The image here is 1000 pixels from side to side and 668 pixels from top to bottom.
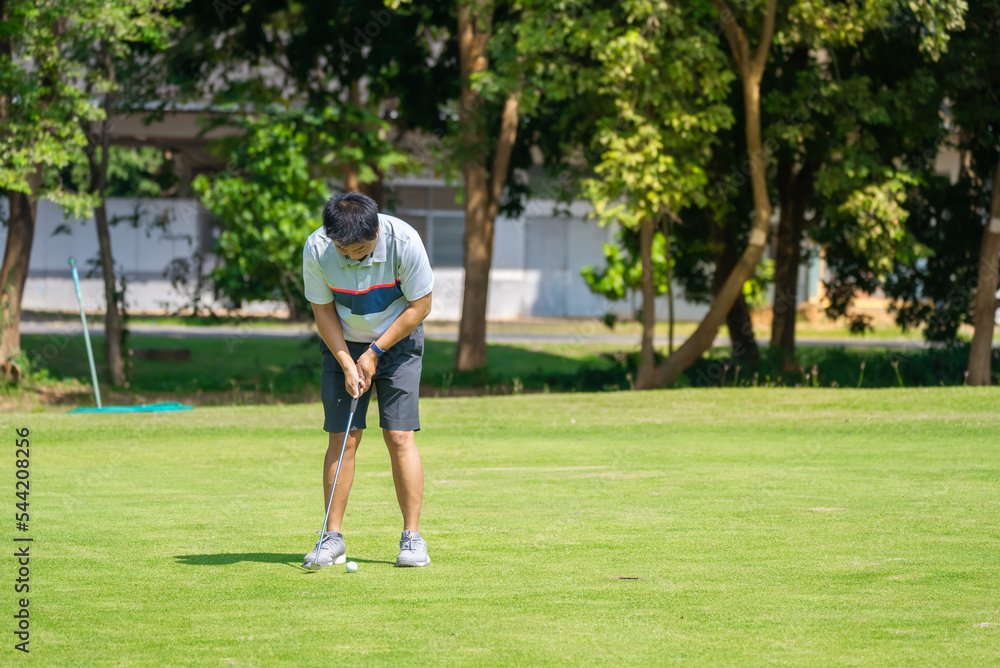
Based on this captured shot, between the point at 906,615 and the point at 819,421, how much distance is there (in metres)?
9.24

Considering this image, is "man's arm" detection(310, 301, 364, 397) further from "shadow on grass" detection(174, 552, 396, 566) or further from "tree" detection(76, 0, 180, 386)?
"tree" detection(76, 0, 180, 386)

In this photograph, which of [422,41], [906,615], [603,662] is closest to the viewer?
[603,662]

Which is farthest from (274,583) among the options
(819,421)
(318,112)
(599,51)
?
(318,112)

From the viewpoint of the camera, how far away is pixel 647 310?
21.2 m

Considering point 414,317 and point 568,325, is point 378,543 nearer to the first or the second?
point 414,317

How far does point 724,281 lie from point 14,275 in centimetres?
1295

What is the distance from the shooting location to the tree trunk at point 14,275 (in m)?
22.0

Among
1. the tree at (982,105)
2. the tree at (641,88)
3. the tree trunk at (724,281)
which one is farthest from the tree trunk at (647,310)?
the tree at (982,105)

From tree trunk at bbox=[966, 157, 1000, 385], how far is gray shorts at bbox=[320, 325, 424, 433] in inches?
612

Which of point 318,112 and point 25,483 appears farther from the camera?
point 318,112

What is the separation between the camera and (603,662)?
4621 mm

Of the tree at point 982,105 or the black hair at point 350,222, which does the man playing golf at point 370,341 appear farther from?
the tree at point 982,105

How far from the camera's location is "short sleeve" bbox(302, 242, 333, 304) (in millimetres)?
6516

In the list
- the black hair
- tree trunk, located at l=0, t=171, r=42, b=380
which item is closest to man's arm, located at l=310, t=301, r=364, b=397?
the black hair
